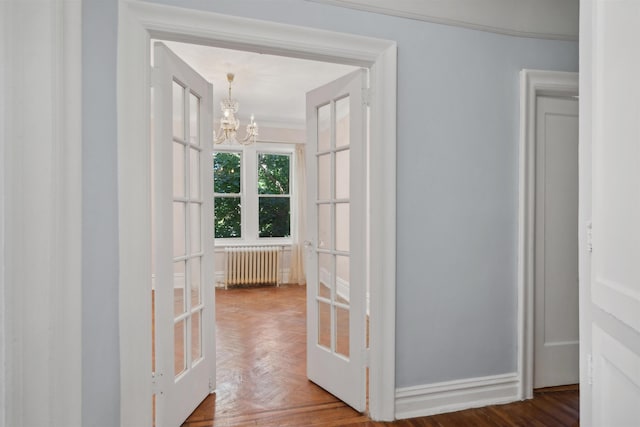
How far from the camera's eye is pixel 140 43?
1.88m

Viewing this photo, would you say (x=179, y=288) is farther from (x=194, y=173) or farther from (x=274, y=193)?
(x=274, y=193)

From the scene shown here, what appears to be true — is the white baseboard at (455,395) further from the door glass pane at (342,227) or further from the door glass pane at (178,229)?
the door glass pane at (178,229)

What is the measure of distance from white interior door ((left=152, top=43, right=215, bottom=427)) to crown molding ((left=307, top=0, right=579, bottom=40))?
0.97m

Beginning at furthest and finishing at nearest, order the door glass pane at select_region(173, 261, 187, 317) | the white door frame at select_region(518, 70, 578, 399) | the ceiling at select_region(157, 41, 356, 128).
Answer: the ceiling at select_region(157, 41, 356, 128), the white door frame at select_region(518, 70, 578, 399), the door glass pane at select_region(173, 261, 187, 317)

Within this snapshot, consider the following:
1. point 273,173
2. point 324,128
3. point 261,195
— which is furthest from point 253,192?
point 324,128

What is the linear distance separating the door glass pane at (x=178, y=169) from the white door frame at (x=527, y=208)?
82.0 inches

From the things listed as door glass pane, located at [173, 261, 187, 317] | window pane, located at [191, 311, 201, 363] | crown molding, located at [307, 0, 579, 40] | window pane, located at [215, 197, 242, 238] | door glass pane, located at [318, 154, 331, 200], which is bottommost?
window pane, located at [191, 311, 201, 363]

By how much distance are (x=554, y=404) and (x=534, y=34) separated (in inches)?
92.9

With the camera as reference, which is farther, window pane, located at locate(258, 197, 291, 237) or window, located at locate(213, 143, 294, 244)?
window pane, located at locate(258, 197, 291, 237)

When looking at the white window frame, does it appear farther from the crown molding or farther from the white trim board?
the white trim board

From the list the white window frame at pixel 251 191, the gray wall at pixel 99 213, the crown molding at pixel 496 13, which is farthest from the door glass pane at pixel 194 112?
the white window frame at pixel 251 191

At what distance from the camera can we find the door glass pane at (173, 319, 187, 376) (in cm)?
222

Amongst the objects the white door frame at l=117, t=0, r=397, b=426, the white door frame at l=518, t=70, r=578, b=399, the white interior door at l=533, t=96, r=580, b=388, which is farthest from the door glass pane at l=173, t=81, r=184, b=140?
the white interior door at l=533, t=96, r=580, b=388
